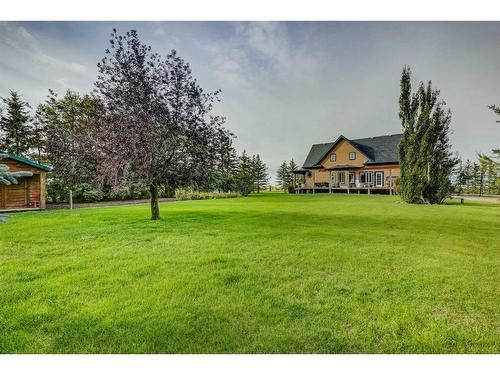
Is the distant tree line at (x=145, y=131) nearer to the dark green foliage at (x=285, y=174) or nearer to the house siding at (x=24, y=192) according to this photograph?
the house siding at (x=24, y=192)

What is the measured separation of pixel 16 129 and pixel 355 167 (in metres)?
24.7

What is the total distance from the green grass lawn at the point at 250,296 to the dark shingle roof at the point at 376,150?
59.8 feet

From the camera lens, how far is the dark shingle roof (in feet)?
67.9

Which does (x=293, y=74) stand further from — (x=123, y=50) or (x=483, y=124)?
(x=483, y=124)

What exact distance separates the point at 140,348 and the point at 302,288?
60.1 inches

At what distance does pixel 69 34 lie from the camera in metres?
4.29

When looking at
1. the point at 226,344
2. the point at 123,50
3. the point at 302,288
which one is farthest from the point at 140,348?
the point at 123,50

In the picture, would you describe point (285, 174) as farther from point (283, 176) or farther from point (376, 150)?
point (376, 150)

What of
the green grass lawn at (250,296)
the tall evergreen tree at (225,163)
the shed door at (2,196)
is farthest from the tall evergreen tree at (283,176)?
the green grass lawn at (250,296)

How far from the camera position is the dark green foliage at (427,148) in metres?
12.0

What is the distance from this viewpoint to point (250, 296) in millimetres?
2312

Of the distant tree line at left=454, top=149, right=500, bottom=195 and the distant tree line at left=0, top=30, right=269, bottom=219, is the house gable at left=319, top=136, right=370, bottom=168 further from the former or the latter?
the distant tree line at left=0, top=30, right=269, bottom=219

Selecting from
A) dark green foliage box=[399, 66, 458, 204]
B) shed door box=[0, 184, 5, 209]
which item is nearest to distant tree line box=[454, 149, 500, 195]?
dark green foliage box=[399, 66, 458, 204]

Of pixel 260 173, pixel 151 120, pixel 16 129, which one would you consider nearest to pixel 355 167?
pixel 260 173
